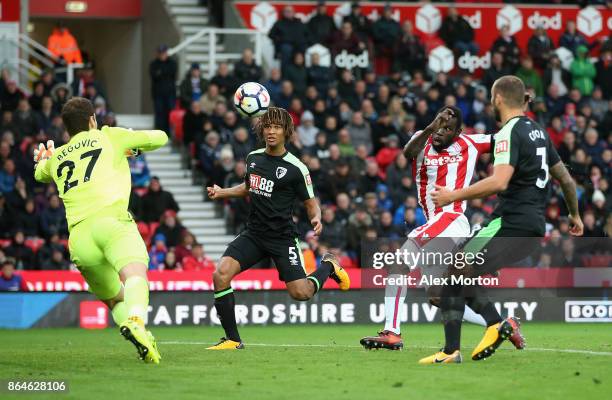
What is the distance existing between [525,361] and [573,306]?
9509 millimetres

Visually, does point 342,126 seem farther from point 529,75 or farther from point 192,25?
point 192,25

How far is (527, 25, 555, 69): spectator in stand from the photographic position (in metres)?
Answer: 29.9

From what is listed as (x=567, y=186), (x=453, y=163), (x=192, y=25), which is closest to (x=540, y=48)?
(x=192, y=25)

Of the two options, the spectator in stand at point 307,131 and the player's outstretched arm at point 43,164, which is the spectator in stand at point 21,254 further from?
the player's outstretched arm at point 43,164

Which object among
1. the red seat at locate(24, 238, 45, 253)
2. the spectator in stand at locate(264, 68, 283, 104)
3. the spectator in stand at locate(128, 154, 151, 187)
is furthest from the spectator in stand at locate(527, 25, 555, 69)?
the red seat at locate(24, 238, 45, 253)

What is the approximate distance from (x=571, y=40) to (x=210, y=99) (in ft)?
30.4

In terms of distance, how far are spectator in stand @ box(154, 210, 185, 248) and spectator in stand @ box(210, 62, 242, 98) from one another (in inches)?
151

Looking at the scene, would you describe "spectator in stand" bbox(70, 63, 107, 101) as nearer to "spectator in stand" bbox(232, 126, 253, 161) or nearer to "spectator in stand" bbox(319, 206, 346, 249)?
"spectator in stand" bbox(232, 126, 253, 161)

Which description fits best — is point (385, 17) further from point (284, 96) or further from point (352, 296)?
point (352, 296)

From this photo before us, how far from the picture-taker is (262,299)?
20.3 meters

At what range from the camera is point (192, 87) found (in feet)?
86.9

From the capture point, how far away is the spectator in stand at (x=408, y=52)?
2884 centimetres

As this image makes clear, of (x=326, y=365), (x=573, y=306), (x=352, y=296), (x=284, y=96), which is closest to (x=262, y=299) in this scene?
(x=352, y=296)

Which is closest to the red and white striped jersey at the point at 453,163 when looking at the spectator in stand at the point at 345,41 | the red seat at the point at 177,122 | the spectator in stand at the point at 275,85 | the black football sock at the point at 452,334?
the black football sock at the point at 452,334
